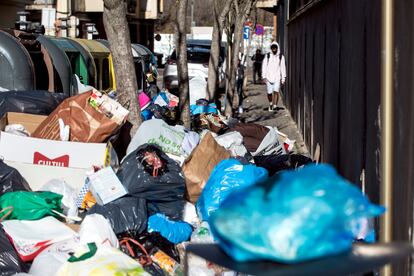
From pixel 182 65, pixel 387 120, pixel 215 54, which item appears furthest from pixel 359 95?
pixel 215 54

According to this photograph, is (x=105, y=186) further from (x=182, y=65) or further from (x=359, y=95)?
(x=182, y=65)

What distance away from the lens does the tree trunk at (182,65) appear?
10.7 m

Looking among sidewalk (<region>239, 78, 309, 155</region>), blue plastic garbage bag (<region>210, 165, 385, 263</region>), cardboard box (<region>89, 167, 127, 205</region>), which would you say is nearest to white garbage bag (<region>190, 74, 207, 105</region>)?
sidewalk (<region>239, 78, 309, 155</region>)

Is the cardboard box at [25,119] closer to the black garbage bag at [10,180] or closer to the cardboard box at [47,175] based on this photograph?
the cardboard box at [47,175]

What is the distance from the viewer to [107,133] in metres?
7.16

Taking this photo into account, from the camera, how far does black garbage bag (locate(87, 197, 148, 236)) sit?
19.1 ft

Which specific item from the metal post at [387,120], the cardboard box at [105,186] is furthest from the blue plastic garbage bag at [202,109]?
the metal post at [387,120]

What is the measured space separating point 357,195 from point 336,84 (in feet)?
18.8

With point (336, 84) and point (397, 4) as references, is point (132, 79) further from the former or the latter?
point (397, 4)

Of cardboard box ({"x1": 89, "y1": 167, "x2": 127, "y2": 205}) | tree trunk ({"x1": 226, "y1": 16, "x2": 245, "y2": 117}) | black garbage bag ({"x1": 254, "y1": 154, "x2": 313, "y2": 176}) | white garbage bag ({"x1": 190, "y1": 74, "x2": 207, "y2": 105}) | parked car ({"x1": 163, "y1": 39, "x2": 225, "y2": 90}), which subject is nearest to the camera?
cardboard box ({"x1": 89, "y1": 167, "x2": 127, "y2": 205})

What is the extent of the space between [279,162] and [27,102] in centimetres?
264

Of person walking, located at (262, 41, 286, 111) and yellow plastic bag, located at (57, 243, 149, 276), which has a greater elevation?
person walking, located at (262, 41, 286, 111)

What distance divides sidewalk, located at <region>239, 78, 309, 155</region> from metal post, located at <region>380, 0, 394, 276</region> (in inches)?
294

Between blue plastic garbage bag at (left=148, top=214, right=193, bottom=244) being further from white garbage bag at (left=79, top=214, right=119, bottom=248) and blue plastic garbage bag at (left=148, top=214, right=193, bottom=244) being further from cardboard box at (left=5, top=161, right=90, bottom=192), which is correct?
cardboard box at (left=5, top=161, right=90, bottom=192)
